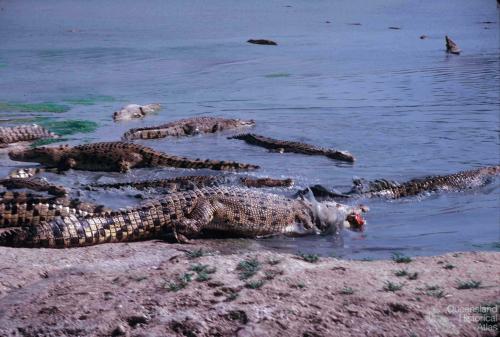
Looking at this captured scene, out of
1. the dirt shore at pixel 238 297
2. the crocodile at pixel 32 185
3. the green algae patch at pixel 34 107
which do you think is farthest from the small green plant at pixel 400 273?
the green algae patch at pixel 34 107

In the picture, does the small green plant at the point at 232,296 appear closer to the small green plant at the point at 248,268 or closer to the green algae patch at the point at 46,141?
the small green plant at the point at 248,268

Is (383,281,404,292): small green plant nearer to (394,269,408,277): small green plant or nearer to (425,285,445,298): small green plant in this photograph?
(425,285,445,298): small green plant

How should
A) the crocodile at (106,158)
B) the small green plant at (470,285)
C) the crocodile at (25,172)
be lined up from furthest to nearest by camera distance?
the crocodile at (106,158)
the crocodile at (25,172)
the small green plant at (470,285)

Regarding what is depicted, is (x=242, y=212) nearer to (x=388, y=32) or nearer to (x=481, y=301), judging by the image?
(x=481, y=301)

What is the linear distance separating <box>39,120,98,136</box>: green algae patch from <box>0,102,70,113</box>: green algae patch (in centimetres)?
147

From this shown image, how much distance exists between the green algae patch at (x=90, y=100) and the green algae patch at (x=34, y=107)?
1.69 ft

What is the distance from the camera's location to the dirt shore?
4.33 m

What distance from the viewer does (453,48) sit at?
90.9 feet

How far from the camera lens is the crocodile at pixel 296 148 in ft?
38.2

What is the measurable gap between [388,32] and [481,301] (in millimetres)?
35422

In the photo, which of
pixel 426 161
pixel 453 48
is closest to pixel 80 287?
pixel 426 161

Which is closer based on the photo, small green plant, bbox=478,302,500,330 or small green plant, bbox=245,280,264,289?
small green plant, bbox=478,302,500,330

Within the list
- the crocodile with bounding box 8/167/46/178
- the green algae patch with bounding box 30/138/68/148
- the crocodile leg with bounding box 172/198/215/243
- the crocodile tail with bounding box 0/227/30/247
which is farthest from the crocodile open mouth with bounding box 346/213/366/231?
the green algae patch with bounding box 30/138/68/148

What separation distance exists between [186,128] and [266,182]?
470 centimetres
